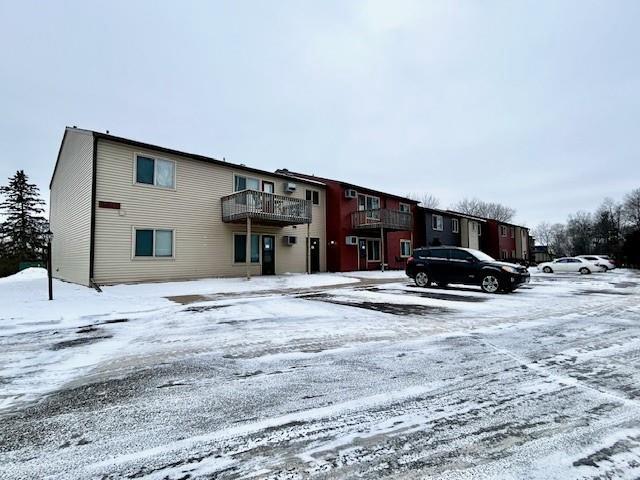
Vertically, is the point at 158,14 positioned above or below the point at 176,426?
above

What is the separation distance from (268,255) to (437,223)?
62.1 ft

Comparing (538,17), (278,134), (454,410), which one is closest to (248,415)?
(454,410)

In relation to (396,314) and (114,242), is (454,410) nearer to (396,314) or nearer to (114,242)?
(396,314)

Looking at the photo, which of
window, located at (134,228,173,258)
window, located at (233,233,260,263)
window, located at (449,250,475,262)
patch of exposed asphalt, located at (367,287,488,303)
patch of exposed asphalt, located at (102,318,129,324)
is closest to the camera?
patch of exposed asphalt, located at (102,318,129,324)

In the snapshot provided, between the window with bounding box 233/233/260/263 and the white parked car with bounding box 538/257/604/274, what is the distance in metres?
22.4

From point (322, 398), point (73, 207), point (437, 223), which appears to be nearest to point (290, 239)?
point (73, 207)

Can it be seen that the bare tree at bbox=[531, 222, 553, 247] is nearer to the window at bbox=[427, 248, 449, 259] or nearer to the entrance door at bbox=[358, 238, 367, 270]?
the entrance door at bbox=[358, 238, 367, 270]

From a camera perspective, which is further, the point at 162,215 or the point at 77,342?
the point at 162,215

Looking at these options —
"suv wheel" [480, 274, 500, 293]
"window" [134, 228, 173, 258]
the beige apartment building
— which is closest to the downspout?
the beige apartment building

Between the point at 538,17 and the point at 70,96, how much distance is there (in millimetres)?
25583

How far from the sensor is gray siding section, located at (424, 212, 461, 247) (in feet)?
96.5

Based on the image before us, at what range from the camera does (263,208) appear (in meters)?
15.9

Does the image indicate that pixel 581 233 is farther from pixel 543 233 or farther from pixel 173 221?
pixel 173 221

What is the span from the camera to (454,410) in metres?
2.81
